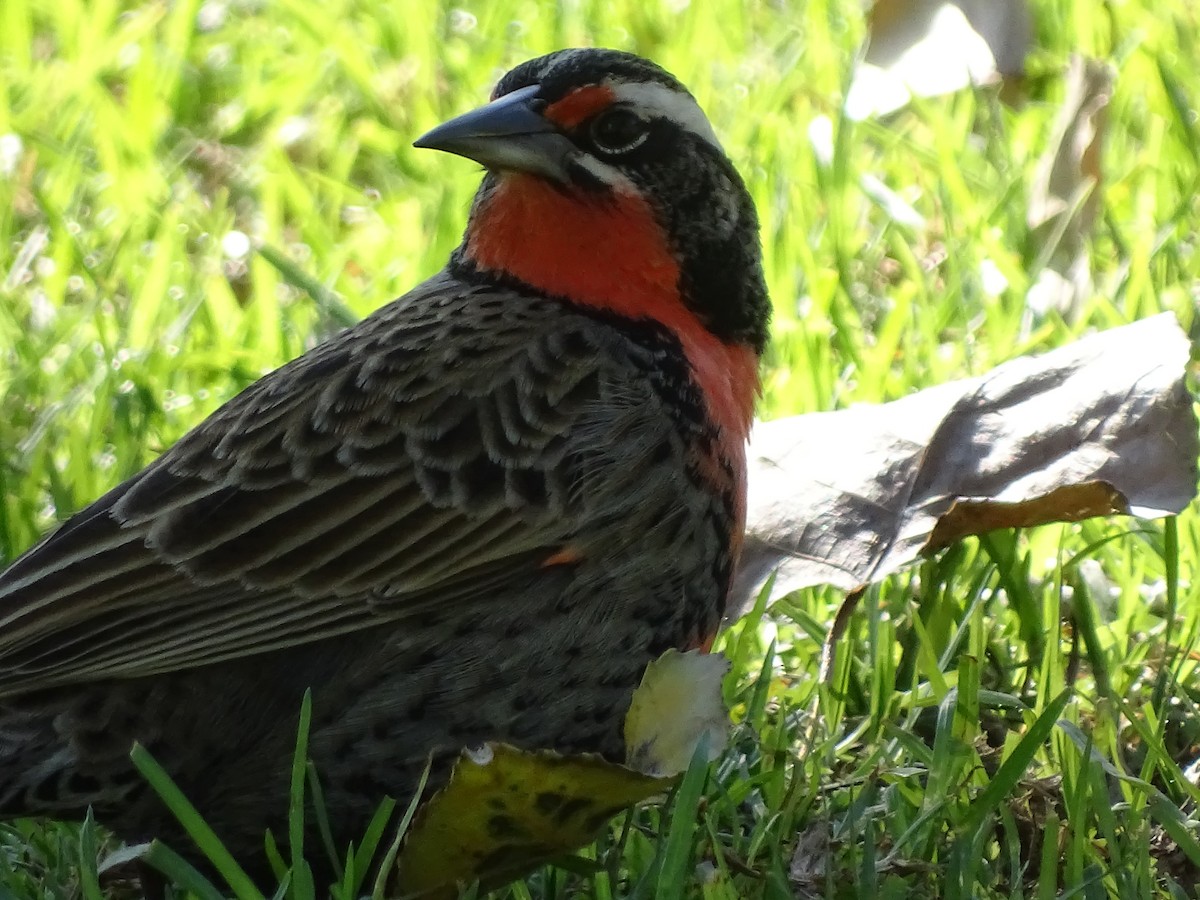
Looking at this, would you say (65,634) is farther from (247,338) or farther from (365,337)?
(247,338)

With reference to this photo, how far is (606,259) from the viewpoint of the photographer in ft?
12.8

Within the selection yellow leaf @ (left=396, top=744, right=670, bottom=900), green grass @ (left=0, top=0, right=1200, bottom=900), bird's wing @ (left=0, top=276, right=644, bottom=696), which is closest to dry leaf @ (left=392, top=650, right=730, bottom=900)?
yellow leaf @ (left=396, top=744, right=670, bottom=900)

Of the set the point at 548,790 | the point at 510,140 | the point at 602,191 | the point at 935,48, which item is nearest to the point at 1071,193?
the point at 935,48

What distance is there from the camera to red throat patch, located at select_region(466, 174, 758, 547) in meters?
3.89

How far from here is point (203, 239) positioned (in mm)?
6078

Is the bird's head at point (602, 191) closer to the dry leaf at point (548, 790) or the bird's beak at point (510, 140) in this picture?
the bird's beak at point (510, 140)

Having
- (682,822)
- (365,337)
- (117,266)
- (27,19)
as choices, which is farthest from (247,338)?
(682,822)

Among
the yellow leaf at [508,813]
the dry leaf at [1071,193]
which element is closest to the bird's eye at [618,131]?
the yellow leaf at [508,813]

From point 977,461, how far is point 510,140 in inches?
47.6

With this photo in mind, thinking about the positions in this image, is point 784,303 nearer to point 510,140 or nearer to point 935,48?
point 935,48

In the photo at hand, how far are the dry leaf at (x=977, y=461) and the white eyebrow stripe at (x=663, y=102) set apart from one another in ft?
2.56

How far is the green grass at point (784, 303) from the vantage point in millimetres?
3699

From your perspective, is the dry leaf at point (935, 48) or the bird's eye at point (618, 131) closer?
the bird's eye at point (618, 131)

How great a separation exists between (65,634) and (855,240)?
123 inches
